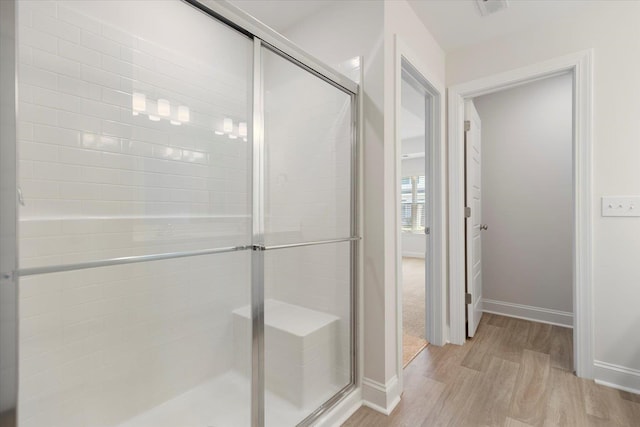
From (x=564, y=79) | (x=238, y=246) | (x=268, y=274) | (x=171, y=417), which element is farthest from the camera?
(x=564, y=79)

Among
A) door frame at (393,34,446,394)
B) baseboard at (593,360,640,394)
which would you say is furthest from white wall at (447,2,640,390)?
door frame at (393,34,446,394)

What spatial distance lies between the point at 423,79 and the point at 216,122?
1.51 m

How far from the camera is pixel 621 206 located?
73.9 inches

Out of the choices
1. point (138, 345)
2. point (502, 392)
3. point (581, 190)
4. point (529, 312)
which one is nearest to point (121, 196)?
point (138, 345)

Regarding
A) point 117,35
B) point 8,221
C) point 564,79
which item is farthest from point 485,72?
point 8,221

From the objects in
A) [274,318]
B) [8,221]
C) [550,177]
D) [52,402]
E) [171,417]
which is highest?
[550,177]

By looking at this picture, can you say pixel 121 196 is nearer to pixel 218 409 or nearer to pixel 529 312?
pixel 218 409

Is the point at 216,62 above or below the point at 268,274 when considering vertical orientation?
above

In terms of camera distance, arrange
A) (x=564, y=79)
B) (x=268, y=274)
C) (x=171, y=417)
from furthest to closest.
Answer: (x=564, y=79)
(x=171, y=417)
(x=268, y=274)

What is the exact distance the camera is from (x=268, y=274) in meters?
1.45

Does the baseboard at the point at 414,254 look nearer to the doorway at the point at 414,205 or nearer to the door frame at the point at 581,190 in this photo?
the doorway at the point at 414,205

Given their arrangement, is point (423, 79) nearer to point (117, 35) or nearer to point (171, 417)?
point (117, 35)

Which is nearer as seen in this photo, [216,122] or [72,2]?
[72,2]

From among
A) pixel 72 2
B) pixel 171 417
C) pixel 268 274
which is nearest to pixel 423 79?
pixel 268 274
